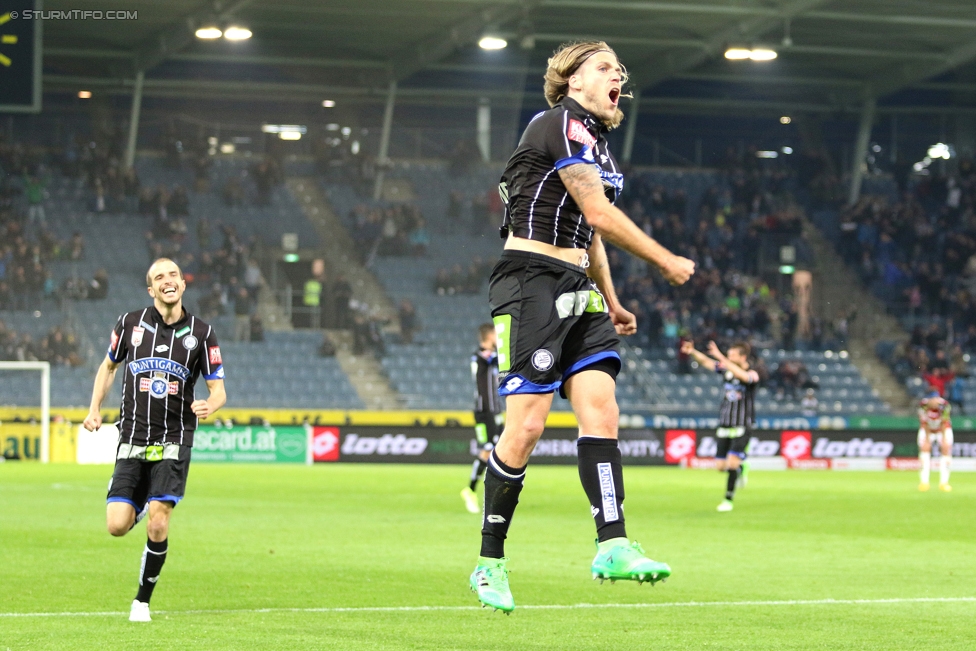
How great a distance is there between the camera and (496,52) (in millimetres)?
42469

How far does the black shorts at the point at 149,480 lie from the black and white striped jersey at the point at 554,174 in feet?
12.2

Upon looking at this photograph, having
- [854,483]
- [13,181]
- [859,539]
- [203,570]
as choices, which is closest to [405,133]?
[13,181]

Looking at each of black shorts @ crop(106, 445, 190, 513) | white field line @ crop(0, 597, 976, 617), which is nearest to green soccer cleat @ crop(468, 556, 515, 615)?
white field line @ crop(0, 597, 976, 617)

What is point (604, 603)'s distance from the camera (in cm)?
1027

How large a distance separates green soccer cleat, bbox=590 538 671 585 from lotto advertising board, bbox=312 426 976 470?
97.5ft

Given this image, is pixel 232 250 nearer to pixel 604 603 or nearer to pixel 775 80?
pixel 775 80

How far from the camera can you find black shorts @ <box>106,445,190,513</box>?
9.40m

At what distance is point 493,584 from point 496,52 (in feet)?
121

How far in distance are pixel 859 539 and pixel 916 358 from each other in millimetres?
28750

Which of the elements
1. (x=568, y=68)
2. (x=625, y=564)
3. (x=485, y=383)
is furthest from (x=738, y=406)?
(x=625, y=564)

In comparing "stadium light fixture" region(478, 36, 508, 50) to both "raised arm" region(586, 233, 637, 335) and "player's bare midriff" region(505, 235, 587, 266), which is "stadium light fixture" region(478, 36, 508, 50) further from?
"player's bare midriff" region(505, 235, 587, 266)

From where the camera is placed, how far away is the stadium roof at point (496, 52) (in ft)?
130

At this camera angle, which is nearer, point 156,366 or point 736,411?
point 156,366

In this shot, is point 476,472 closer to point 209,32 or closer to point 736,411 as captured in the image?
point 736,411
